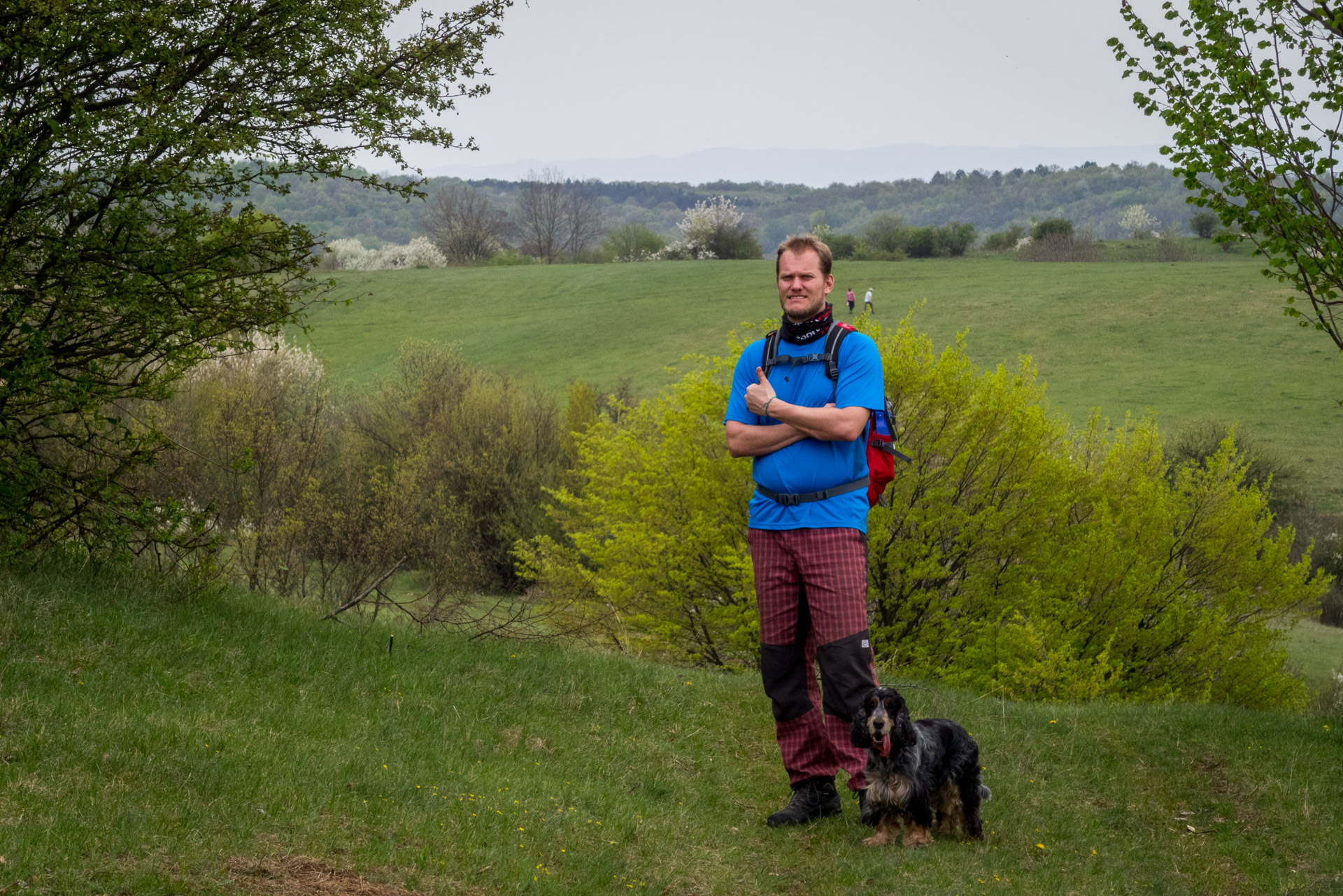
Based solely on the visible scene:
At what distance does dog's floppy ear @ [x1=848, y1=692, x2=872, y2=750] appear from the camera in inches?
189

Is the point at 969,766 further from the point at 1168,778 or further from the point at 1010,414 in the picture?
the point at 1010,414

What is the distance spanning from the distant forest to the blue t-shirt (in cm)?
→ 11091

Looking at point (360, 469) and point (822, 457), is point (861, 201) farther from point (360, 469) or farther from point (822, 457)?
point (822, 457)

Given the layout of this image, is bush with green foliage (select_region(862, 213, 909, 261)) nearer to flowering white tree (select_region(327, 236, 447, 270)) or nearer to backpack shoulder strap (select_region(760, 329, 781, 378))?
flowering white tree (select_region(327, 236, 447, 270))

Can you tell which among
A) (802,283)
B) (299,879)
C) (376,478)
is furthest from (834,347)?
(376,478)

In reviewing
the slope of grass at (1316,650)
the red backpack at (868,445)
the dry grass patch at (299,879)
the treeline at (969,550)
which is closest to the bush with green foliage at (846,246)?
the slope of grass at (1316,650)

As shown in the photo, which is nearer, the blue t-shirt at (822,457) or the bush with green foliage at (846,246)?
the blue t-shirt at (822,457)

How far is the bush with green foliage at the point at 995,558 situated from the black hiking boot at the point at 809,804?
25.2ft

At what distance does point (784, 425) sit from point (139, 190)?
14.6ft

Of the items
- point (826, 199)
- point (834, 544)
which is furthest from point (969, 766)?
point (826, 199)

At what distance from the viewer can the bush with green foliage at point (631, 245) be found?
97938 millimetres

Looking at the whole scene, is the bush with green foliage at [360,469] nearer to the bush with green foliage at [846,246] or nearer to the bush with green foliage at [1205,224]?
the bush with green foliage at [846,246]

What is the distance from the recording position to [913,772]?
16.0 ft

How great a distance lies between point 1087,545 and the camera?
1411 cm
